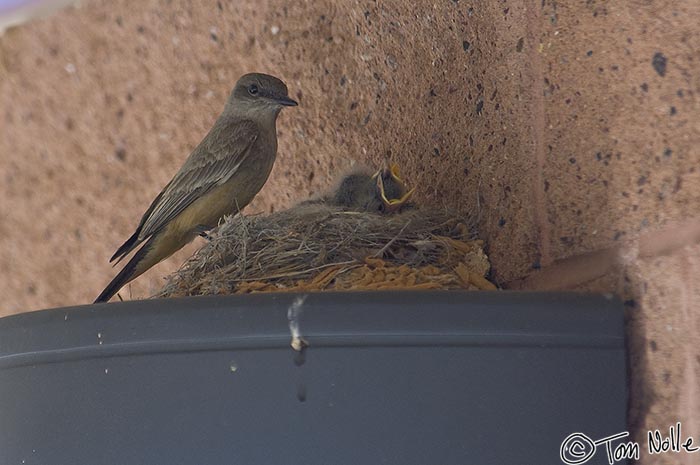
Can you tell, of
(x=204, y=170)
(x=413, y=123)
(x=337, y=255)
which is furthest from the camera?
(x=204, y=170)

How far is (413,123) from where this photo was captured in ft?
9.73

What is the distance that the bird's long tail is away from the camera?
3.25 m

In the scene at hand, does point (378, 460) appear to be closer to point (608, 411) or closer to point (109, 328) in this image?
point (608, 411)

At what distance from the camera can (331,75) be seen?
10.8 feet

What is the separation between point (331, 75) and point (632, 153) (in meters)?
1.40

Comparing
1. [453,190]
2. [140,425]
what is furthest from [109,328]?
[453,190]

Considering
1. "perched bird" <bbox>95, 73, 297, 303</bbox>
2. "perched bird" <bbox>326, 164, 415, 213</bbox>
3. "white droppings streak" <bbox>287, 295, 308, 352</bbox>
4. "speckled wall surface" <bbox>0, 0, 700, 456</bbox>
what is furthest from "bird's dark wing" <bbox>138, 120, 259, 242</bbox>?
"white droppings streak" <bbox>287, 295, 308, 352</bbox>

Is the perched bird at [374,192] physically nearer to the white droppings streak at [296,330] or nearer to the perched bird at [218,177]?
the perched bird at [218,177]

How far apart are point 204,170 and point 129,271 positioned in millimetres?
393

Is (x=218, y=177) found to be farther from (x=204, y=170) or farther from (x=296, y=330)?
(x=296, y=330)

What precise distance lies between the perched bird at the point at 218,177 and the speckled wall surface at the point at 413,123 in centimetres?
8

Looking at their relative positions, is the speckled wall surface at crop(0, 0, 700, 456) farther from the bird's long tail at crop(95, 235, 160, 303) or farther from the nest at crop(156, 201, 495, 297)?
the bird's long tail at crop(95, 235, 160, 303)

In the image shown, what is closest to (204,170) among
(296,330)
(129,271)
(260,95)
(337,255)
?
(260,95)

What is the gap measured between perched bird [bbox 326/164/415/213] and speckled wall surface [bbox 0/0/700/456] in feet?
0.20
